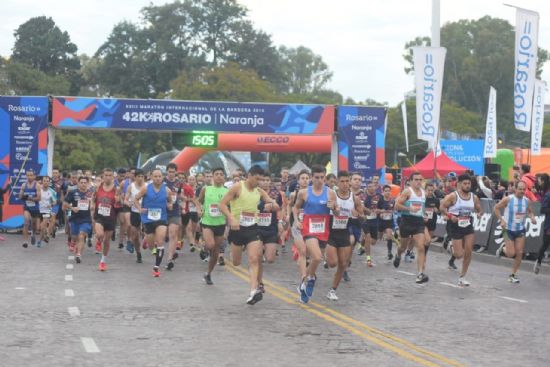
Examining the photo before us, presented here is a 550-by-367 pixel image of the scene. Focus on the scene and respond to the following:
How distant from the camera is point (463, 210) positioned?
16.1 meters

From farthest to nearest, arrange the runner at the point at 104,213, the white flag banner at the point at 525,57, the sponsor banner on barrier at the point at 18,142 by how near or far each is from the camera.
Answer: the sponsor banner on barrier at the point at 18,142
the white flag banner at the point at 525,57
the runner at the point at 104,213

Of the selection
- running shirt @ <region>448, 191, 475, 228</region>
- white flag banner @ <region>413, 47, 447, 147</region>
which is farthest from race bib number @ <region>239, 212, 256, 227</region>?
white flag banner @ <region>413, 47, 447, 147</region>

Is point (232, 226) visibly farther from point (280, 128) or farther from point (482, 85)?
point (482, 85)

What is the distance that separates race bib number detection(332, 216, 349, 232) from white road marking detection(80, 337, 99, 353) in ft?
15.9

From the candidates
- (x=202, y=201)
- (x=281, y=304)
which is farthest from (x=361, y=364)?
(x=202, y=201)

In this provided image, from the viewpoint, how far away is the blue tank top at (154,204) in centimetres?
1730

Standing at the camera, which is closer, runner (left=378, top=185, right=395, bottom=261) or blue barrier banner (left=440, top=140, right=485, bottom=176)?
runner (left=378, top=185, right=395, bottom=261)

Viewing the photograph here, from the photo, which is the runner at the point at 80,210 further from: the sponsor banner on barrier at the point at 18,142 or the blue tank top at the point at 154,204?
the sponsor banner on barrier at the point at 18,142

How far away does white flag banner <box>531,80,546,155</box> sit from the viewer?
26625 mm

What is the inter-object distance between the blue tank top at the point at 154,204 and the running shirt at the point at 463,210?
5.11m

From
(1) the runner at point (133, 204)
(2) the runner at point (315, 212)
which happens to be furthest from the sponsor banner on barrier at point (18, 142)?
(2) the runner at point (315, 212)

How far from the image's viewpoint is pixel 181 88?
74438 millimetres

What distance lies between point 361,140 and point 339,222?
1818 centimetres

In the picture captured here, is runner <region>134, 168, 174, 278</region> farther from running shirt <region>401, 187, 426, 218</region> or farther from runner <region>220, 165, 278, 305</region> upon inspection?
running shirt <region>401, 187, 426, 218</region>
